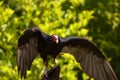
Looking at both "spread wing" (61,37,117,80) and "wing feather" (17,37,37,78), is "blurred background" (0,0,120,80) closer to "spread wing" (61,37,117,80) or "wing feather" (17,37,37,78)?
"spread wing" (61,37,117,80)

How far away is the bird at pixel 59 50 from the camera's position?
94.3 inches

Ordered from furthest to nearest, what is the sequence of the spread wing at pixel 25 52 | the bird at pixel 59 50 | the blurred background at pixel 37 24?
the blurred background at pixel 37 24, the spread wing at pixel 25 52, the bird at pixel 59 50

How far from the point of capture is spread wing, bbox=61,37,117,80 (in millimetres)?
2734

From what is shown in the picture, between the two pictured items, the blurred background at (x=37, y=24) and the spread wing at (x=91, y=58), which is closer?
the spread wing at (x=91, y=58)

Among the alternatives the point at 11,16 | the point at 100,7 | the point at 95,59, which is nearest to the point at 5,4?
the point at 11,16

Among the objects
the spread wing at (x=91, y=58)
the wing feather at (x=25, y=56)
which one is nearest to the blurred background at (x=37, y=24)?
the spread wing at (x=91, y=58)

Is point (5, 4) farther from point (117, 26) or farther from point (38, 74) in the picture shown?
point (117, 26)

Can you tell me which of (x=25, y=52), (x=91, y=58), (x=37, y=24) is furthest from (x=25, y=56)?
(x=37, y=24)

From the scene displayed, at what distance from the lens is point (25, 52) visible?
279 cm

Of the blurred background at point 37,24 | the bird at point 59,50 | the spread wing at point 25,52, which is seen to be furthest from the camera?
the blurred background at point 37,24

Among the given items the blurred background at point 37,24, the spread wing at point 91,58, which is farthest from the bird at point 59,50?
the blurred background at point 37,24

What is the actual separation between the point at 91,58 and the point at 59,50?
1.77 ft

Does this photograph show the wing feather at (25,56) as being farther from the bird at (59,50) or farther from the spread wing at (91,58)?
the spread wing at (91,58)

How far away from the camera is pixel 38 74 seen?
208 inches
